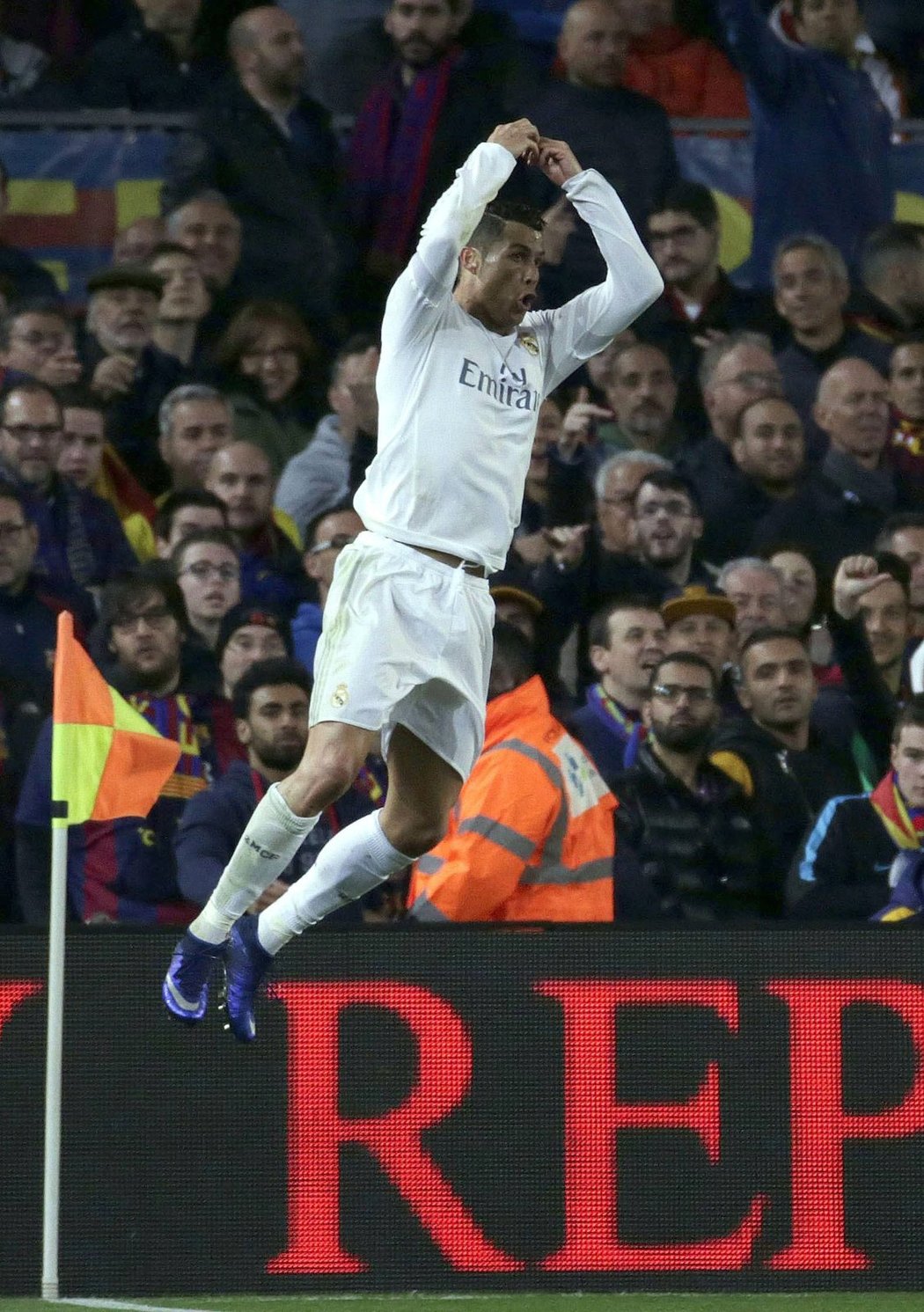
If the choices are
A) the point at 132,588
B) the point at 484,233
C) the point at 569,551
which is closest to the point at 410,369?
the point at 484,233

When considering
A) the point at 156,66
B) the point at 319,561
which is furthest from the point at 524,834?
the point at 156,66

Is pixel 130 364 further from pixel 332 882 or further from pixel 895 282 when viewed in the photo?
pixel 332 882

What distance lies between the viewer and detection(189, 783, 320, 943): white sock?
6.33 m

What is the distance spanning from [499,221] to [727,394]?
4392 millimetres

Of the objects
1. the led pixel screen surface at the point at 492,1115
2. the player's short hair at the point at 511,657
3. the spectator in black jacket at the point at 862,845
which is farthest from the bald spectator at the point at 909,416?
the led pixel screen surface at the point at 492,1115

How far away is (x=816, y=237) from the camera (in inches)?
444

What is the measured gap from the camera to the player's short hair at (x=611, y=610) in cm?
907

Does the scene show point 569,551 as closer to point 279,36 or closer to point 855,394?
point 855,394

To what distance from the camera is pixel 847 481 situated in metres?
10.6

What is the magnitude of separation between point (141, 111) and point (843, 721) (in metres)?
4.85

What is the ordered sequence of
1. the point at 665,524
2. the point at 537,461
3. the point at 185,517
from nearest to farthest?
the point at 185,517
the point at 665,524
the point at 537,461

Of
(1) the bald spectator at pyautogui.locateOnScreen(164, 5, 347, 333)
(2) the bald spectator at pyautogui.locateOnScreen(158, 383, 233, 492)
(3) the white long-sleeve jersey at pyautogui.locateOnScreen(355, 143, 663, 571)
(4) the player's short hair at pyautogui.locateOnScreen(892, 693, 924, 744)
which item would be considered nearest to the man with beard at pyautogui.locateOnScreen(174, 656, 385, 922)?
(3) the white long-sleeve jersey at pyautogui.locateOnScreen(355, 143, 663, 571)

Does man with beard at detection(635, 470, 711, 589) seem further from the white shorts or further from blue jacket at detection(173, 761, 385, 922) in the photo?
the white shorts

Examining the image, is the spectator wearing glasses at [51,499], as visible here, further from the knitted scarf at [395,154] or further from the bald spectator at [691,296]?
the bald spectator at [691,296]
